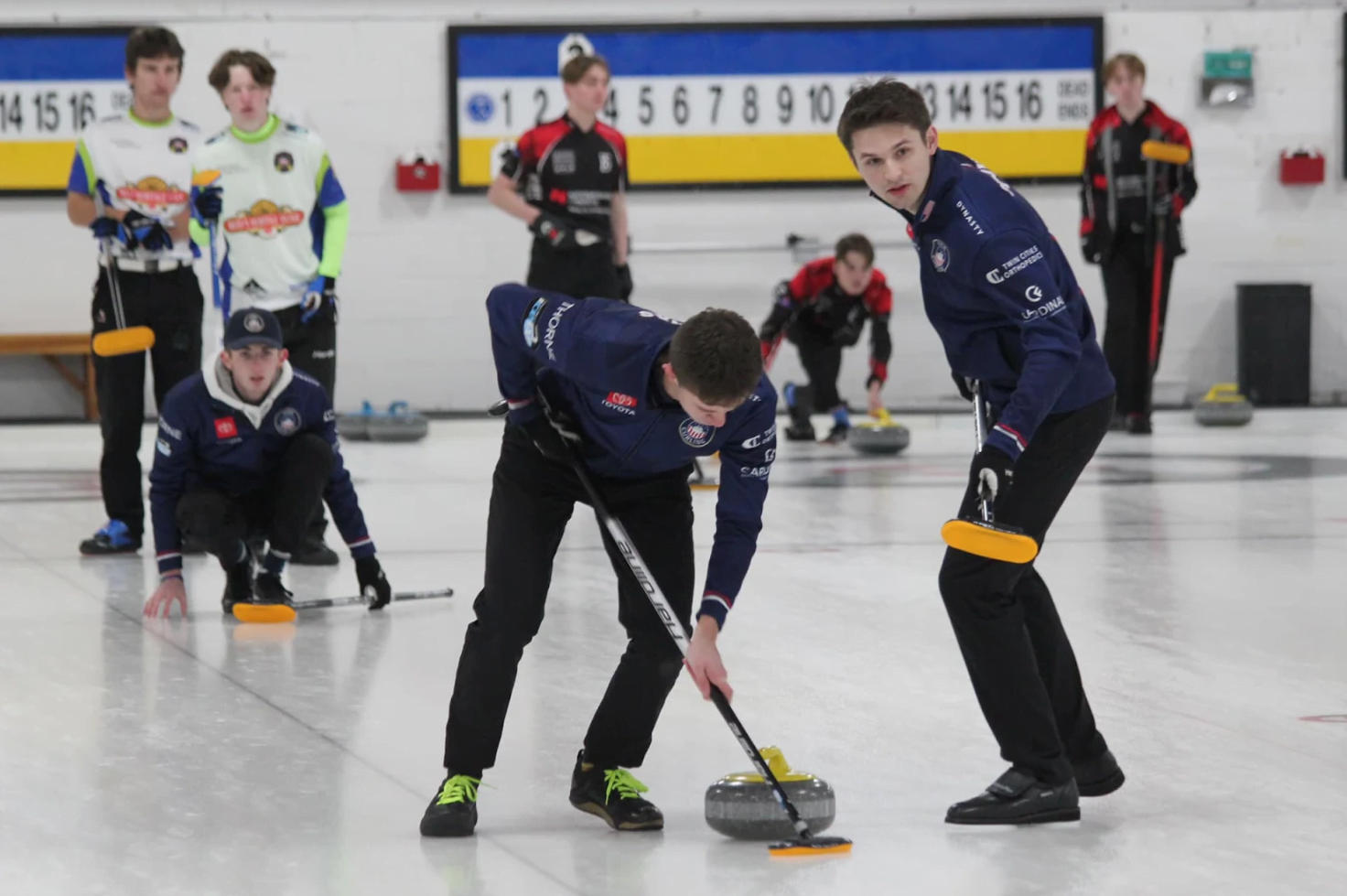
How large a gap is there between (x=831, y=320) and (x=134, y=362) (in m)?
4.36

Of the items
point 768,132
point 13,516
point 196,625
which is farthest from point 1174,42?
point 196,625

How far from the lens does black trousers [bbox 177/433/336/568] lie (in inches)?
196

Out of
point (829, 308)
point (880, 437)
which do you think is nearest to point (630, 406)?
point (880, 437)

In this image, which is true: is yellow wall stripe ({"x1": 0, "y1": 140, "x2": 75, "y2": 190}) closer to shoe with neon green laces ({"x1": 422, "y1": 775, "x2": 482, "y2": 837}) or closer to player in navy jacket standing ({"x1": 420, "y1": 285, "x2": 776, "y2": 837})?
player in navy jacket standing ({"x1": 420, "y1": 285, "x2": 776, "y2": 837})

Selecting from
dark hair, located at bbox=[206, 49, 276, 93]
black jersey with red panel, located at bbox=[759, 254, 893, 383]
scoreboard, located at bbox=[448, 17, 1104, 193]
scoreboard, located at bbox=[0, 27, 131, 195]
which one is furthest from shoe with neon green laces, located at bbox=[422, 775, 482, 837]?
scoreboard, located at bbox=[0, 27, 131, 195]

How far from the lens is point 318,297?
620 centimetres

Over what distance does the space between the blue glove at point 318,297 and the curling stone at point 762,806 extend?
141 inches

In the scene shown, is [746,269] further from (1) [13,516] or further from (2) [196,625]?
(2) [196,625]

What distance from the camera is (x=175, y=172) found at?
6074 millimetres

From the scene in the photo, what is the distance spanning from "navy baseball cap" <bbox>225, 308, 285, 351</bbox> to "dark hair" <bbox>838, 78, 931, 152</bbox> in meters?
2.28

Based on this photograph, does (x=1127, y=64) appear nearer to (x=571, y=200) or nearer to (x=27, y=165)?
(x=571, y=200)

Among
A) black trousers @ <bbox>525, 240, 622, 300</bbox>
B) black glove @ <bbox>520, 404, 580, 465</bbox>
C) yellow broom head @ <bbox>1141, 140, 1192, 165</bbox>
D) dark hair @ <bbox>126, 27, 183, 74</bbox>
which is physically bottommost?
black glove @ <bbox>520, 404, 580, 465</bbox>

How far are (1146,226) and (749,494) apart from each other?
7.10 m

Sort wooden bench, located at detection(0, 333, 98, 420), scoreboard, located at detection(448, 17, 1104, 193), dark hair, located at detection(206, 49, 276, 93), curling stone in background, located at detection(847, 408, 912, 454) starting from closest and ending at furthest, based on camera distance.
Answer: dark hair, located at detection(206, 49, 276, 93) → curling stone in background, located at detection(847, 408, 912, 454) → wooden bench, located at detection(0, 333, 98, 420) → scoreboard, located at detection(448, 17, 1104, 193)
